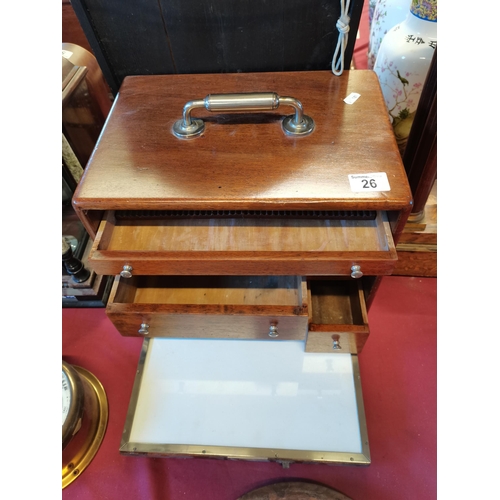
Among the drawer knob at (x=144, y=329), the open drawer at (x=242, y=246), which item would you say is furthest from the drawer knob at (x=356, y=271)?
the drawer knob at (x=144, y=329)

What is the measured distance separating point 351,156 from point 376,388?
0.62 m

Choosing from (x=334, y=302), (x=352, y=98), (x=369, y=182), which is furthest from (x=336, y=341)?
(x=352, y=98)

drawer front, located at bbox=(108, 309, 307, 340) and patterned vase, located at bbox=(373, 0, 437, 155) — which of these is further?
patterned vase, located at bbox=(373, 0, 437, 155)

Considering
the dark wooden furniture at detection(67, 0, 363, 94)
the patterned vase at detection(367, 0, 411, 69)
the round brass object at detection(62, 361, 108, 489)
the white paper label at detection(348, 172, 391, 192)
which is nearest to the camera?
the white paper label at detection(348, 172, 391, 192)

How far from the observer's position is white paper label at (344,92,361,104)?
737 millimetres

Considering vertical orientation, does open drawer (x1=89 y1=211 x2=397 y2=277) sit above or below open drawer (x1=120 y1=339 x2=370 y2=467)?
above

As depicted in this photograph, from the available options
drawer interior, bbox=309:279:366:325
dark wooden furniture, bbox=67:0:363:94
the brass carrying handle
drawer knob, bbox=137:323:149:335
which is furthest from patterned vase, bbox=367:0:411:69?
drawer knob, bbox=137:323:149:335

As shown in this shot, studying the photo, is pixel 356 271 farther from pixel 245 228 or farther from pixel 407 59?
pixel 407 59

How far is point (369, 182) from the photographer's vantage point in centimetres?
61

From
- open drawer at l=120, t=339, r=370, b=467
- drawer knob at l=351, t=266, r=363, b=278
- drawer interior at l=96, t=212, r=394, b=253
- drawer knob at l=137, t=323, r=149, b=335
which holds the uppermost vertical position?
drawer interior at l=96, t=212, r=394, b=253

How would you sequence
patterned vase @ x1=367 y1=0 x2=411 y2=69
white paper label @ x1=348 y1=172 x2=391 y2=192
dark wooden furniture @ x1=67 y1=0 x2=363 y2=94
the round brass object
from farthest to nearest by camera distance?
1. patterned vase @ x1=367 y1=0 x2=411 y2=69
2. the round brass object
3. dark wooden furniture @ x1=67 y1=0 x2=363 y2=94
4. white paper label @ x1=348 y1=172 x2=391 y2=192

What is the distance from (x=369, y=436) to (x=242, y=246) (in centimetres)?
57

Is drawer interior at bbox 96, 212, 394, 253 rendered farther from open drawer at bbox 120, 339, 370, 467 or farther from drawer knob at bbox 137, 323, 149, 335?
open drawer at bbox 120, 339, 370, 467

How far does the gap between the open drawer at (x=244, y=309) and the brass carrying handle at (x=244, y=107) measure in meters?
0.29
